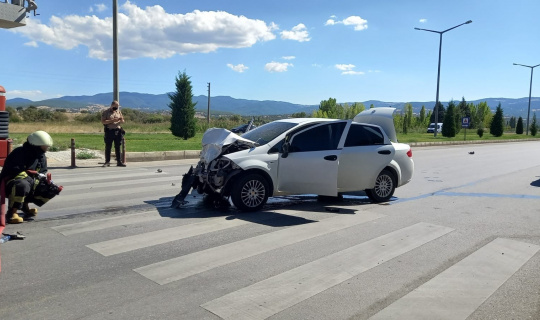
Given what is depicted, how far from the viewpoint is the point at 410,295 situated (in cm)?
416

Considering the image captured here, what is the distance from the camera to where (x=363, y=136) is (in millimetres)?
8648

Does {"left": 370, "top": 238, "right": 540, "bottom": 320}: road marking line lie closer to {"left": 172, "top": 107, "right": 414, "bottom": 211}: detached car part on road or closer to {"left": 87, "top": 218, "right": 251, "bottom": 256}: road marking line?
{"left": 172, "top": 107, "right": 414, "bottom": 211}: detached car part on road

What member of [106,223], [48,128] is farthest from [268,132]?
[48,128]

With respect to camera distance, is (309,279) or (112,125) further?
(112,125)

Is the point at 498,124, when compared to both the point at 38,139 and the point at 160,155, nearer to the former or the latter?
the point at 160,155

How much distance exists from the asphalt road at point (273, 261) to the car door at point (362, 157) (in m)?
0.49

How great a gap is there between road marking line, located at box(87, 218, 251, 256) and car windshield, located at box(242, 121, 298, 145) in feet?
5.87

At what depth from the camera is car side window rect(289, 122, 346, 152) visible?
784 cm

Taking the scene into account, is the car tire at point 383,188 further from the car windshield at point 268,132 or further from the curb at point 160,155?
the curb at point 160,155

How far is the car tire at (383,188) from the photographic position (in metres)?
8.73

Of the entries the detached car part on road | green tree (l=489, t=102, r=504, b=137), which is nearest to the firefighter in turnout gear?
the detached car part on road

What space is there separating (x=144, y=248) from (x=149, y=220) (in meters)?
1.45

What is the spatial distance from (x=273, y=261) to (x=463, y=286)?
2005 millimetres

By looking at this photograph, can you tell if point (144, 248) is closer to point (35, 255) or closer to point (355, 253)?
point (35, 255)
